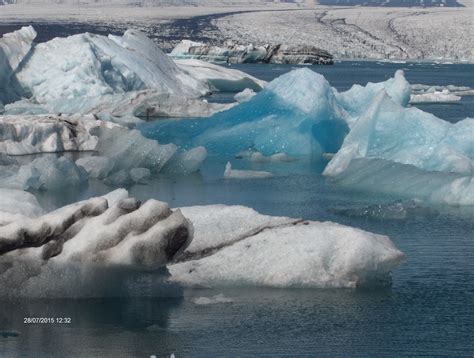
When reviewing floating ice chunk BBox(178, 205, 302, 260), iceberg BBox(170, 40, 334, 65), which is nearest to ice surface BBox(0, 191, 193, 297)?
floating ice chunk BBox(178, 205, 302, 260)

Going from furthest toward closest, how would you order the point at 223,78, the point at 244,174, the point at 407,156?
the point at 223,78, the point at 407,156, the point at 244,174

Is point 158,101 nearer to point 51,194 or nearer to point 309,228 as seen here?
point 51,194

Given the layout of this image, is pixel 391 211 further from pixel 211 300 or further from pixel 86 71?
pixel 86 71

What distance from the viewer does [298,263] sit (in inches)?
233

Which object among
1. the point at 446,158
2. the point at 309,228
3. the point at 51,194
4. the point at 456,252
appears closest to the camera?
the point at 309,228

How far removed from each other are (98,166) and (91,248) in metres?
5.10

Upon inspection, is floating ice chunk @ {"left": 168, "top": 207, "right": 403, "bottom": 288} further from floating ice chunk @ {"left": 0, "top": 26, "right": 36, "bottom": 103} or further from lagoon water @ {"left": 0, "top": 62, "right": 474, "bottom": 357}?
floating ice chunk @ {"left": 0, "top": 26, "right": 36, "bottom": 103}

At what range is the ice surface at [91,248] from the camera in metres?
5.52

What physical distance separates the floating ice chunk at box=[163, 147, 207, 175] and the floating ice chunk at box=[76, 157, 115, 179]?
92cm

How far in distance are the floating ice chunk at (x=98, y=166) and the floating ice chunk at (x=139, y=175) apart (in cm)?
25

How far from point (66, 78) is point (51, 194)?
304 inches

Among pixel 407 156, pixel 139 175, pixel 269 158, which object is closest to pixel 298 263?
pixel 139 175

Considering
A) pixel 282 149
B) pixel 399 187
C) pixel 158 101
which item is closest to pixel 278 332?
pixel 399 187

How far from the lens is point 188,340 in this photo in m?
5.16
